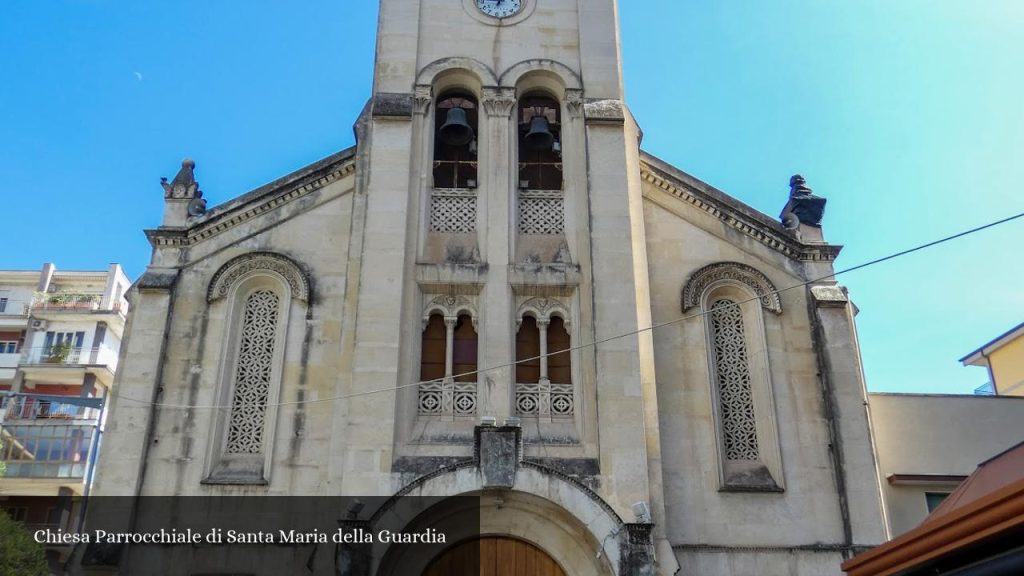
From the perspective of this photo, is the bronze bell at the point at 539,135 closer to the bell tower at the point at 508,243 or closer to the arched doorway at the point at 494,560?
the bell tower at the point at 508,243

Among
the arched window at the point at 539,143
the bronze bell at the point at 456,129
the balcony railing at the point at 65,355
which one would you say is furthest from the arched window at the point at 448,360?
the balcony railing at the point at 65,355

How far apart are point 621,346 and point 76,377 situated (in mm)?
30969

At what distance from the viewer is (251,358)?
1808 cm

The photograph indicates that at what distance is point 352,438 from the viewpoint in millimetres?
15984

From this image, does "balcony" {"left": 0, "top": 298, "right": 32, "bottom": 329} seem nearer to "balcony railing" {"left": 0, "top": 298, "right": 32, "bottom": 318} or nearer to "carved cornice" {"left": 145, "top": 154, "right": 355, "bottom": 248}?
"balcony railing" {"left": 0, "top": 298, "right": 32, "bottom": 318}

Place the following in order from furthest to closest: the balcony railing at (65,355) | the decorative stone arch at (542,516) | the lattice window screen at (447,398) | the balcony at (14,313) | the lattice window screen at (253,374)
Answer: the balcony at (14,313)
the balcony railing at (65,355)
the lattice window screen at (253,374)
the lattice window screen at (447,398)
the decorative stone arch at (542,516)

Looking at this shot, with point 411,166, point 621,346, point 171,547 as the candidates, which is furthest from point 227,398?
point 621,346

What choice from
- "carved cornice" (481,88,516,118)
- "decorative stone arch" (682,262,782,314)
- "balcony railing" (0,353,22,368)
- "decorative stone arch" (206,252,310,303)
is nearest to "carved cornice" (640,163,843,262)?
"decorative stone arch" (682,262,782,314)

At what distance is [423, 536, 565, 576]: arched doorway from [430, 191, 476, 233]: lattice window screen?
19.5 ft

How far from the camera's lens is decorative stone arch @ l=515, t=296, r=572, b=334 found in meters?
17.7

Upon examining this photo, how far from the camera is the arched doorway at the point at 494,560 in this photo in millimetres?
16094

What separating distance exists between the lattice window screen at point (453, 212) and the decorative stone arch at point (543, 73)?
264 centimetres

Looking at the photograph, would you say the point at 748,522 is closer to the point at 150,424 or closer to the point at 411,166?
the point at 411,166

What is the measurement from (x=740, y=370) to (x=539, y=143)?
614 centimetres
